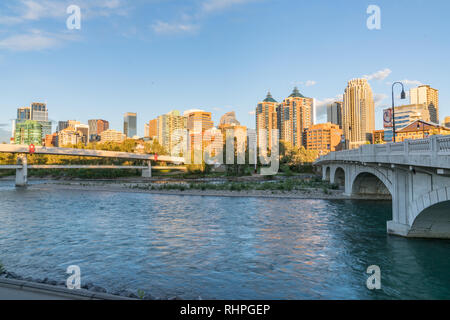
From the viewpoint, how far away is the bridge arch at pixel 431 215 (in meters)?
15.6

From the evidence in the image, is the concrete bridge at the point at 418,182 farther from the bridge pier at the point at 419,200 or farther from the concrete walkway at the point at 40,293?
the concrete walkway at the point at 40,293

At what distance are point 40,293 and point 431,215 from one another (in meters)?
20.6

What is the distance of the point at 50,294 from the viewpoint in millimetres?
8672

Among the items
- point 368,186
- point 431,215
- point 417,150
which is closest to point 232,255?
point 417,150

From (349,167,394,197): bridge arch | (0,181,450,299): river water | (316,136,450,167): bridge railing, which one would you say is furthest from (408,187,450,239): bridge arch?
(349,167,394,197): bridge arch

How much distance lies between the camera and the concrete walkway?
8.43m

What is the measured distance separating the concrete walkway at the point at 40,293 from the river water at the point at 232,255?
3.43 metres

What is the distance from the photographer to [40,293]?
343 inches

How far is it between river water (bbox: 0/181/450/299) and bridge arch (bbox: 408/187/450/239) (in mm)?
829

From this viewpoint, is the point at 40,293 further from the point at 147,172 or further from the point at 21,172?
the point at 147,172

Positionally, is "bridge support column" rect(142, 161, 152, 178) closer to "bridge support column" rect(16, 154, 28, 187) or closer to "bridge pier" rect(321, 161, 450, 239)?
"bridge support column" rect(16, 154, 28, 187)

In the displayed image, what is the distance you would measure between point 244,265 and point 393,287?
7.07m

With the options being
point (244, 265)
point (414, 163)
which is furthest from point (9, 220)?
point (414, 163)
